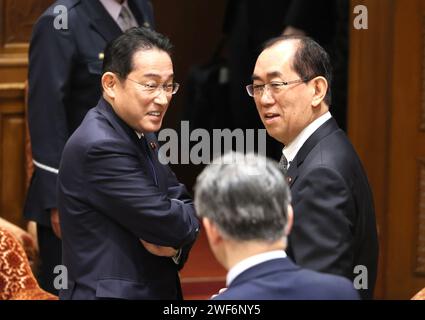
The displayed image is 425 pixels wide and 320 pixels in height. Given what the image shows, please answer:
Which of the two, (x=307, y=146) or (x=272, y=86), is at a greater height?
(x=272, y=86)

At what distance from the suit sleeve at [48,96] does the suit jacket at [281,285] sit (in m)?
2.25

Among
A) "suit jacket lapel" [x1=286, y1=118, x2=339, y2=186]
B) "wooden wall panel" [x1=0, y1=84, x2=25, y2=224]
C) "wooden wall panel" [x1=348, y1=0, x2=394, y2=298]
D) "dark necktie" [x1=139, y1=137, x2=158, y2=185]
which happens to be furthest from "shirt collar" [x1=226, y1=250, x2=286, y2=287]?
"wooden wall panel" [x1=348, y1=0, x2=394, y2=298]

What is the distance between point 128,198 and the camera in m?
3.37

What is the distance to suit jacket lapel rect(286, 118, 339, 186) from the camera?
3.30 meters

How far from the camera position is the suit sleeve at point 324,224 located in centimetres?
305

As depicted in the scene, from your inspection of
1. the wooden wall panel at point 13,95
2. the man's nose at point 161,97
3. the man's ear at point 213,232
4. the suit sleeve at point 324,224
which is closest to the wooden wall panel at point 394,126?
the wooden wall panel at point 13,95

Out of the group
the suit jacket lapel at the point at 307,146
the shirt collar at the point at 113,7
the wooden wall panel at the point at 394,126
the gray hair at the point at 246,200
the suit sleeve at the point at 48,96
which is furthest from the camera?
the wooden wall panel at the point at 394,126

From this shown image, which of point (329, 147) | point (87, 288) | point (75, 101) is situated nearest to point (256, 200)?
point (329, 147)

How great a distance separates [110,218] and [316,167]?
68 centimetres

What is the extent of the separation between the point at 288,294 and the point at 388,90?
3281 millimetres

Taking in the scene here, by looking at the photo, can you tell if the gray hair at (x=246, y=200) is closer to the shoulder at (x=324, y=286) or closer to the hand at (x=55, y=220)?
the shoulder at (x=324, y=286)

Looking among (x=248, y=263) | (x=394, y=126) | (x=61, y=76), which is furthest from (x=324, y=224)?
(x=394, y=126)

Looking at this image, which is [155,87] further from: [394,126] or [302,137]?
[394,126]

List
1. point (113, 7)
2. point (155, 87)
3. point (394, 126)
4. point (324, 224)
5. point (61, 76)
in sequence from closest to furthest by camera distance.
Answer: point (324, 224)
point (155, 87)
point (61, 76)
point (113, 7)
point (394, 126)
